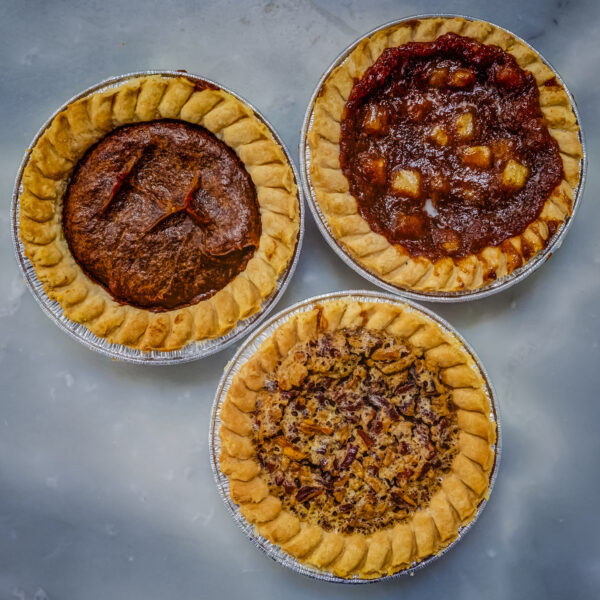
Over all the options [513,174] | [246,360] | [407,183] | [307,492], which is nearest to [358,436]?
[307,492]

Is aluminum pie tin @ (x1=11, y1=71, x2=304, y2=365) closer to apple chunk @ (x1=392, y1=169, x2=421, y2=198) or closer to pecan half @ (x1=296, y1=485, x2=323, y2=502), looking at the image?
apple chunk @ (x1=392, y1=169, x2=421, y2=198)

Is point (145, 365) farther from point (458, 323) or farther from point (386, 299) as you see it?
point (458, 323)

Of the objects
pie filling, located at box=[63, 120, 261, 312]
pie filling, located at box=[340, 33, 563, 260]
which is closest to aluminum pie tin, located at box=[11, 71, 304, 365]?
pie filling, located at box=[63, 120, 261, 312]

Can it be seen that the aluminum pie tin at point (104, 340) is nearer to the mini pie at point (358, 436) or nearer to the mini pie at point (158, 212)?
the mini pie at point (158, 212)

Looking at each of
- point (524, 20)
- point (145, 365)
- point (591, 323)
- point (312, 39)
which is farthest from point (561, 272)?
point (145, 365)

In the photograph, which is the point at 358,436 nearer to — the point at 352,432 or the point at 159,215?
the point at 352,432

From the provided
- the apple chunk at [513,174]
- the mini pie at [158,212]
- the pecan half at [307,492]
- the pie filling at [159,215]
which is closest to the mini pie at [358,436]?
the pecan half at [307,492]
